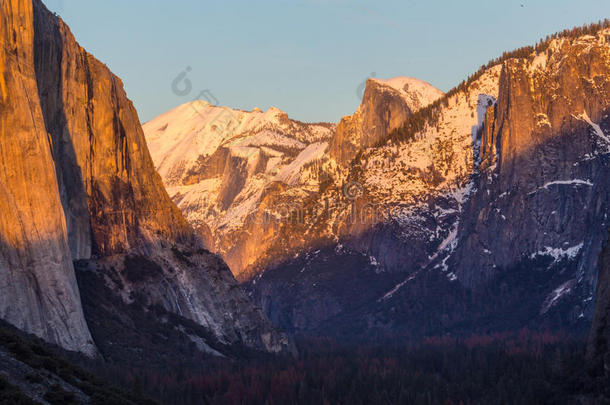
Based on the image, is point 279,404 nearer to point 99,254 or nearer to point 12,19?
point 99,254

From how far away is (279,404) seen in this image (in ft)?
597

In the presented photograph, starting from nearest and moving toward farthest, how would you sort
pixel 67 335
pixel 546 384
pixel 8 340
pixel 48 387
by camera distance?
1. pixel 48 387
2. pixel 8 340
3. pixel 67 335
4. pixel 546 384

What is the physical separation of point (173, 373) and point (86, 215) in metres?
31.5

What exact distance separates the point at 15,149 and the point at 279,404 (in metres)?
66.5

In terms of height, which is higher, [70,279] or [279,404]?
[70,279]

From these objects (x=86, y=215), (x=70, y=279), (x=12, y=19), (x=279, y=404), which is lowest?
(x=279, y=404)

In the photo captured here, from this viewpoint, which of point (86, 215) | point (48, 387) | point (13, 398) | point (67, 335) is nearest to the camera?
point (13, 398)

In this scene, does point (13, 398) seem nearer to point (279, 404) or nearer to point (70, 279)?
point (70, 279)

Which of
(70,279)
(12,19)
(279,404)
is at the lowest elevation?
(279,404)

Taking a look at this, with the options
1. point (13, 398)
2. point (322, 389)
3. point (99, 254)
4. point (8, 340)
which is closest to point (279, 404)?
point (322, 389)

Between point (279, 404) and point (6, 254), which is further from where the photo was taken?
point (279, 404)

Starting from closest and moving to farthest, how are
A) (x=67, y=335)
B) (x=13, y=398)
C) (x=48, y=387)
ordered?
1. (x=13, y=398)
2. (x=48, y=387)
3. (x=67, y=335)

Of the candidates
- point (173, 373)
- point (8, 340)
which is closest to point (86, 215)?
point (173, 373)

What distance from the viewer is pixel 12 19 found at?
14988 cm
